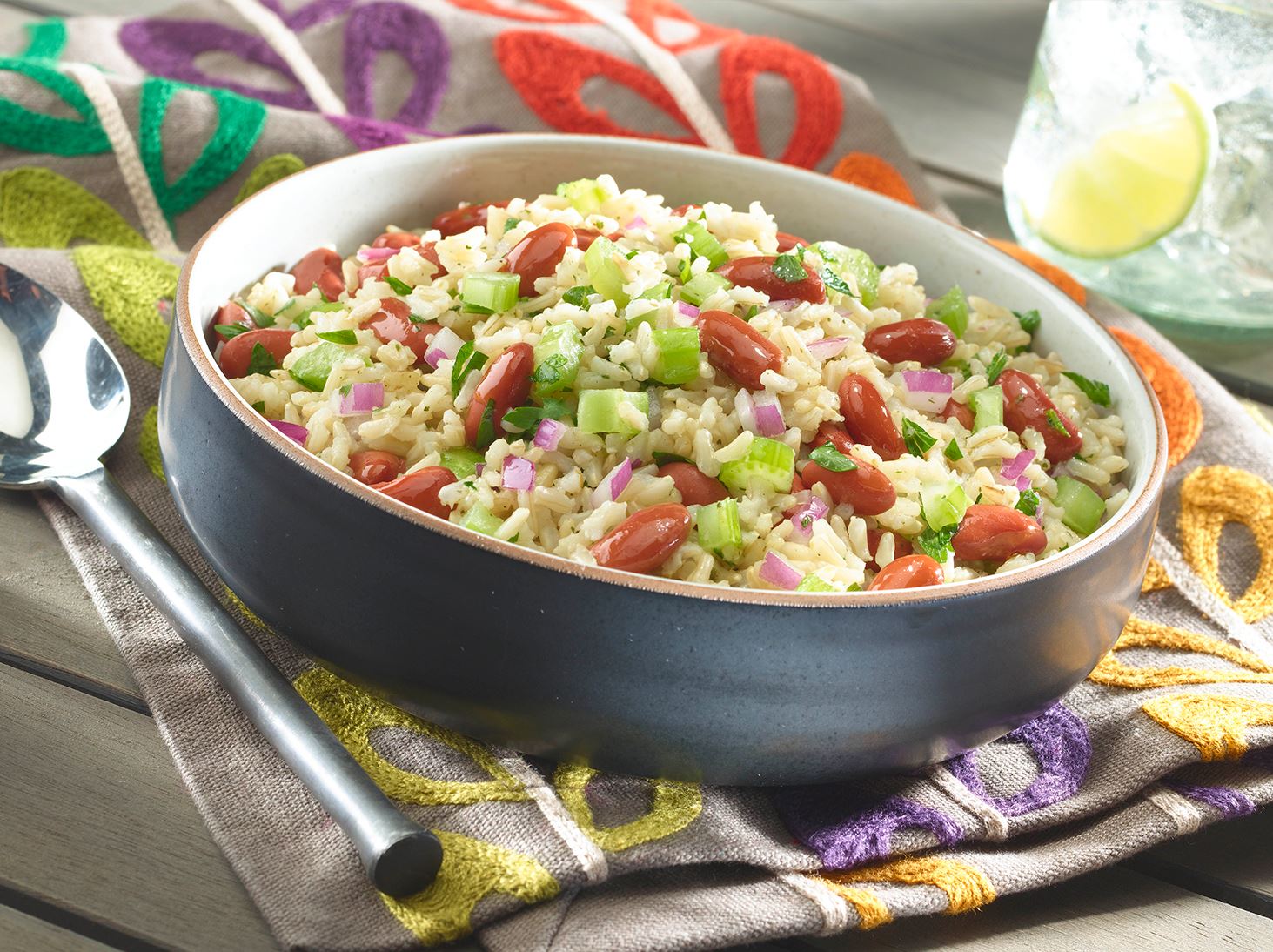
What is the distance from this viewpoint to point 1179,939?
1657 millimetres

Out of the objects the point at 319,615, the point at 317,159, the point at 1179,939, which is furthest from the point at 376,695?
the point at 317,159

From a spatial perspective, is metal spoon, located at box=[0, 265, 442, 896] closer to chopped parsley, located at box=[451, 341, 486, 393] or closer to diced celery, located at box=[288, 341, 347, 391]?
diced celery, located at box=[288, 341, 347, 391]

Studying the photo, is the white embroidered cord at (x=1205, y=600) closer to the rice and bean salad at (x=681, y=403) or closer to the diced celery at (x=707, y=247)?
the rice and bean salad at (x=681, y=403)

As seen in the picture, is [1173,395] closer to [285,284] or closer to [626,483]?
[626,483]

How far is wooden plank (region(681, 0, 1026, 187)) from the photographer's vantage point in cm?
377

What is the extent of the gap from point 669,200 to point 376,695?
1209 millimetres

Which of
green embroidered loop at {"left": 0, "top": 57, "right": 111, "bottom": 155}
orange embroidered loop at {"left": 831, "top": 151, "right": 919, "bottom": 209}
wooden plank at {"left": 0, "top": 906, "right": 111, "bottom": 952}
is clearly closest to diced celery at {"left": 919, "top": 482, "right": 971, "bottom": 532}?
wooden plank at {"left": 0, "top": 906, "right": 111, "bottom": 952}

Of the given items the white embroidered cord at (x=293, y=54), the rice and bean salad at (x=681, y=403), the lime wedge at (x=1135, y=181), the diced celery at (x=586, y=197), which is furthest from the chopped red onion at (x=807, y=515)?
the white embroidered cord at (x=293, y=54)

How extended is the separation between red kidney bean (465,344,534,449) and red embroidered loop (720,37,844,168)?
62.9 inches

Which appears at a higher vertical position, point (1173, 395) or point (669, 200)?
point (669, 200)

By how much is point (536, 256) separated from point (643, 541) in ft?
1.86

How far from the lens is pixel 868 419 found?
1.89 meters

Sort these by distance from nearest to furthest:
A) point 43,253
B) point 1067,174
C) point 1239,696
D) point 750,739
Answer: point 750,739
point 1239,696
point 43,253
point 1067,174

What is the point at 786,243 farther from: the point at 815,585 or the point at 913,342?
the point at 815,585
